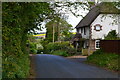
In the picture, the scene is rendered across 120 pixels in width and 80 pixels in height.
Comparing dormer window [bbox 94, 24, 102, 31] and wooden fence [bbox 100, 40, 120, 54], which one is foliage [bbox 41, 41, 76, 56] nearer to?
dormer window [bbox 94, 24, 102, 31]

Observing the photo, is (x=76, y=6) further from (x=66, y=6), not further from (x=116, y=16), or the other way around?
(x=116, y=16)

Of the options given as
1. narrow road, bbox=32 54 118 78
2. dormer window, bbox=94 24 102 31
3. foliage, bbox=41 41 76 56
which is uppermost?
dormer window, bbox=94 24 102 31

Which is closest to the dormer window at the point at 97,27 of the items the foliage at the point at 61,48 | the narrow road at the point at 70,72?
the foliage at the point at 61,48

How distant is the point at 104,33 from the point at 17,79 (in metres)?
34.6

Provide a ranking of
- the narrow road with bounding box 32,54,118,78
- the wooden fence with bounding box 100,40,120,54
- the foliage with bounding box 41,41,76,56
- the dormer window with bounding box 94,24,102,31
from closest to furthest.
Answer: the narrow road with bounding box 32,54,118,78 → the wooden fence with bounding box 100,40,120,54 → the foliage with bounding box 41,41,76,56 → the dormer window with bounding box 94,24,102,31

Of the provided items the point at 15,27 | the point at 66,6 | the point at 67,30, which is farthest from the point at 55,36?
the point at 15,27

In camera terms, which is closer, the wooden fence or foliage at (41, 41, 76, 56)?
the wooden fence

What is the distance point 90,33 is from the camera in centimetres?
4100

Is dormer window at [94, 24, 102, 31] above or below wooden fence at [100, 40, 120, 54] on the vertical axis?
above

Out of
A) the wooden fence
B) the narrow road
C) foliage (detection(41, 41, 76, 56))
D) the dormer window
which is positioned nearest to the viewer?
the narrow road

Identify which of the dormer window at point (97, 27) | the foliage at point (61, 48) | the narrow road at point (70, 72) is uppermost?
the dormer window at point (97, 27)

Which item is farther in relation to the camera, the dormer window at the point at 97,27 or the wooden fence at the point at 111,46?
the dormer window at the point at 97,27

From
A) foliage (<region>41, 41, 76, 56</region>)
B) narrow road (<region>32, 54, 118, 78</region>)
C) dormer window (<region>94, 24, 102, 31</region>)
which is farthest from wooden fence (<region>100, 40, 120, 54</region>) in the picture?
dormer window (<region>94, 24, 102, 31</region>)

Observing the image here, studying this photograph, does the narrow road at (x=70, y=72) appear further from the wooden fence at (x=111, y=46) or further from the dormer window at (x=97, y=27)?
the dormer window at (x=97, y=27)
